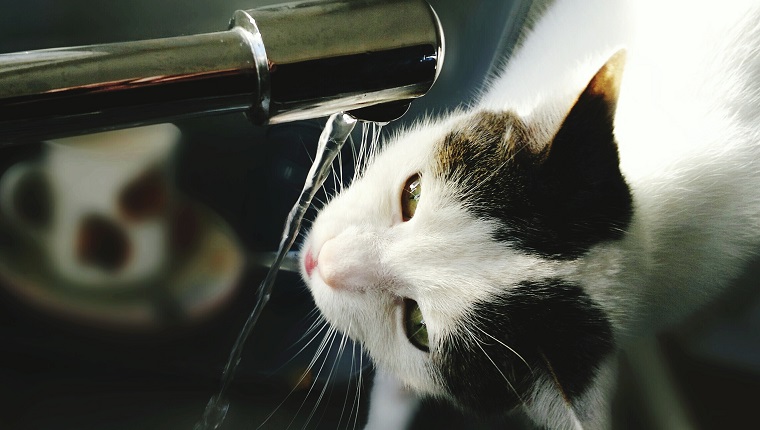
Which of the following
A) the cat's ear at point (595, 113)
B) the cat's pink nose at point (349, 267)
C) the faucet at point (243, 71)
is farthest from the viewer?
the cat's pink nose at point (349, 267)

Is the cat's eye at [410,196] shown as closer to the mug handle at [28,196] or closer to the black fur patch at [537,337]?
the black fur patch at [537,337]

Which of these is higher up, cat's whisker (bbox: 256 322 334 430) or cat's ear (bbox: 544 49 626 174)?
cat's ear (bbox: 544 49 626 174)

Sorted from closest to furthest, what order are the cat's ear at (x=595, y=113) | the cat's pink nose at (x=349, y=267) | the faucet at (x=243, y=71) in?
the faucet at (x=243, y=71)
the cat's ear at (x=595, y=113)
the cat's pink nose at (x=349, y=267)

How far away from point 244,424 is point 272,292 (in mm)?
136

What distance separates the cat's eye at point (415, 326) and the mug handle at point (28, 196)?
0.33 metres

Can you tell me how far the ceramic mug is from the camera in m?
0.59

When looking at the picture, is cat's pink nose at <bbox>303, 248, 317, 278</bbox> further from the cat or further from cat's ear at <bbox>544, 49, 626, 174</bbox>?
cat's ear at <bbox>544, 49, 626, 174</bbox>

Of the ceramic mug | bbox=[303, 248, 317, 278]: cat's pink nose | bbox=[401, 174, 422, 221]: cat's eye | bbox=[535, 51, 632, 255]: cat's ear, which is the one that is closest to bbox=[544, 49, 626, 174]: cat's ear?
bbox=[535, 51, 632, 255]: cat's ear

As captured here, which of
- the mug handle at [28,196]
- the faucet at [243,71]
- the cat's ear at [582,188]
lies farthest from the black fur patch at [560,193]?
the mug handle at [28,196]

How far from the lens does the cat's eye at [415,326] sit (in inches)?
25.0

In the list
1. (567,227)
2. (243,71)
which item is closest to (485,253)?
(567,227)

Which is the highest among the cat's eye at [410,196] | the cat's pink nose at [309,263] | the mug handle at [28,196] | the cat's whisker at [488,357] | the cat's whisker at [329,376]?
the mug handle at [28,196]

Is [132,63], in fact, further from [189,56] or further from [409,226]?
[409,226]

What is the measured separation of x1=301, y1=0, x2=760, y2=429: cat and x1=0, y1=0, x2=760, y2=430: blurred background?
5 cm
